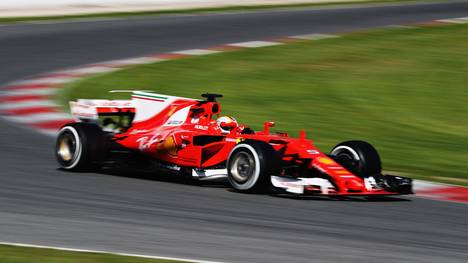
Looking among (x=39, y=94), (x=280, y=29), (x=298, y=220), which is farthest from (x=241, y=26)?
(x=298, y=220)

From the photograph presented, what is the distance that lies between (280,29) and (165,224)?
18.4 meters

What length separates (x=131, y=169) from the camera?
11633 millimetres

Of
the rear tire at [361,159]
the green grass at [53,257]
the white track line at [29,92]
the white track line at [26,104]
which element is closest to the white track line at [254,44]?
the white track line at [29,92]

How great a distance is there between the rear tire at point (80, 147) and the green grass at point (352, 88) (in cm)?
350

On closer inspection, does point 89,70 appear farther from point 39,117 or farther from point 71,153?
point 71,153

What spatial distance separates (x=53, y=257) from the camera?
7285mm

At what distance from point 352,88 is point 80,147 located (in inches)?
328

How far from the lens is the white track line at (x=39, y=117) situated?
15.3 m

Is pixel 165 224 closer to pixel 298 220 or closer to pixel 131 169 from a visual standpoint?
pixel 298 220

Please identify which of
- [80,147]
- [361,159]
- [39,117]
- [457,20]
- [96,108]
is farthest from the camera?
[457,20]

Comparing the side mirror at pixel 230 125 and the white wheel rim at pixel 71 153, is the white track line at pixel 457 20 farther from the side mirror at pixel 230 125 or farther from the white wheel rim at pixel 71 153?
the white wheel rim at pixel 71 153

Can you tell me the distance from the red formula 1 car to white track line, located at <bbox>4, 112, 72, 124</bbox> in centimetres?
299

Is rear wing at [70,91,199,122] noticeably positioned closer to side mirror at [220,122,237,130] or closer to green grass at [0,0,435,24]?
side mirror at [220,122,237,130]

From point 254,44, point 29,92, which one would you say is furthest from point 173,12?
point 29,92
